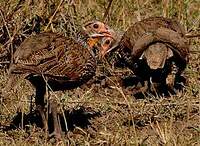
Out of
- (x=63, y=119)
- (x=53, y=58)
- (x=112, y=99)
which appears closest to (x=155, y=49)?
(x=112, y=99)

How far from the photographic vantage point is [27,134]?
666 centimetres

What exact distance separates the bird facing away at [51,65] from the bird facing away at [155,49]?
3.52 ft

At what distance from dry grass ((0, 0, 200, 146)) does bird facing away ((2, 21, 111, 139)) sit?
0.56 ft

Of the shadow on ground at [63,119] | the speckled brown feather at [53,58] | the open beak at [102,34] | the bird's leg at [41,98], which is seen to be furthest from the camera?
the open beak at [102,34]

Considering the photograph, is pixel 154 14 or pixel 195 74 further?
pixel 154 14

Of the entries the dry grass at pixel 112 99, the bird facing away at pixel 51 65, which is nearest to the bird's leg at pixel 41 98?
the bird facing away at pixel 51 65

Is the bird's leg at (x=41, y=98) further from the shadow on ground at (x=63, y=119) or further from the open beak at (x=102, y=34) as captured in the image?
the open beak at (x=102, y=34)

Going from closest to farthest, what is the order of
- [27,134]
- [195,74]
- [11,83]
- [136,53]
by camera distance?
1. [11,83]
2. [27,134]
3. [136,53]
4. [195,74]

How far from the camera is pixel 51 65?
20.3ft

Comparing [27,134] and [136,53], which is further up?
[136,53]

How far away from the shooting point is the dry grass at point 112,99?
21.2 ft

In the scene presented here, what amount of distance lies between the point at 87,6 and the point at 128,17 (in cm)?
58

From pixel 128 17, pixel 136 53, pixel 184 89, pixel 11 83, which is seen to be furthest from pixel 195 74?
pixel 11 83

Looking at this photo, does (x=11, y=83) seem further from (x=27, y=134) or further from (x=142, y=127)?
(x=142, y=127)
